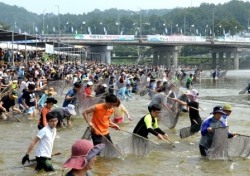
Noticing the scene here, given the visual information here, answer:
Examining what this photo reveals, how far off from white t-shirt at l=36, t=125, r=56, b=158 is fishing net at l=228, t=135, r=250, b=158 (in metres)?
4.12

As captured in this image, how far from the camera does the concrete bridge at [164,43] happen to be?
9538 centimetres

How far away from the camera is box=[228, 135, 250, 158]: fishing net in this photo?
1099 cm

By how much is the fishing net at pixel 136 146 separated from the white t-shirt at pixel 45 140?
2463mm

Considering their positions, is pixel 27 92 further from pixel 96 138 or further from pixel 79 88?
pixel 96 138

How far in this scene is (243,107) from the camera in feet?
80.8

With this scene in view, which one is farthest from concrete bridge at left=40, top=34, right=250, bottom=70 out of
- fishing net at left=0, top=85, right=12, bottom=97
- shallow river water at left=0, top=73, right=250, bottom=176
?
shallow river water at left=0, top=73, right=250, bottom=176

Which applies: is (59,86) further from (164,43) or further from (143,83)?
(164,43)

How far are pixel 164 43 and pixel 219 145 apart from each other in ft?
312

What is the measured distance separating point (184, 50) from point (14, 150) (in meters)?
161

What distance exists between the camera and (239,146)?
36.5 ft

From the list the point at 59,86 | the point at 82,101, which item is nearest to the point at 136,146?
the point at 82,101

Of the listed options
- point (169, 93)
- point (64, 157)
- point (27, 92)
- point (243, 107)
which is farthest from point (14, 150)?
point (243, 107)

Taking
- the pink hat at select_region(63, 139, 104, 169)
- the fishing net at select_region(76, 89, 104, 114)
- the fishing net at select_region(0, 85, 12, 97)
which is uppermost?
the pink hat at select_region(63, 139, 104, 169)

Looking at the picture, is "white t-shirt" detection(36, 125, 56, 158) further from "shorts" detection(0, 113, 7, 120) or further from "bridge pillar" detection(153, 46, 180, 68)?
"bridge pillar" detection(153, 46, 180, 68)
